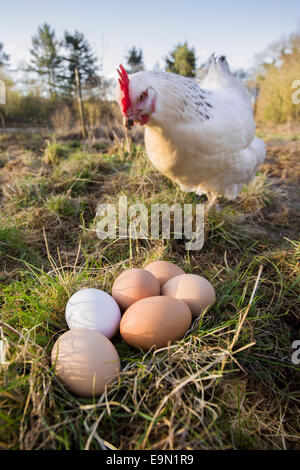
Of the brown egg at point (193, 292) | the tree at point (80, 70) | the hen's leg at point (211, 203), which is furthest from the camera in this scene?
the tree at point (80, 70)

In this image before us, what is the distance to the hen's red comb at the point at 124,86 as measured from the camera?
1.32 metres

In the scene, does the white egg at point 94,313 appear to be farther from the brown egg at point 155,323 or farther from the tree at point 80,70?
the tree at point 80,70

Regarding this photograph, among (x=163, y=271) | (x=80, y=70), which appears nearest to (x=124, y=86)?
(x=163, y=271)

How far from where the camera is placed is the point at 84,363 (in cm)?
80

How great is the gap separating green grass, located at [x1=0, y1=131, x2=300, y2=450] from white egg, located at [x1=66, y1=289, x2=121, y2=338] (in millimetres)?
84

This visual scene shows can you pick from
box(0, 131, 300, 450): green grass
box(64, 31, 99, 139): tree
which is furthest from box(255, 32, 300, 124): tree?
box(0, 131, 300, 450): green grass

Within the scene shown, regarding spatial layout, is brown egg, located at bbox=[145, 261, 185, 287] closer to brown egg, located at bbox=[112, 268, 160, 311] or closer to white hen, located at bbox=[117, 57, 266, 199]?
brown egg, located at bbox=[112, 268, 160, 311]

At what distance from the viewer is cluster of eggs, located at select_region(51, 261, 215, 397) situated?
0.79 m

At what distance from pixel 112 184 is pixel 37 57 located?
21741 millimetres

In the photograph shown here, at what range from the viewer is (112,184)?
267 centimetres

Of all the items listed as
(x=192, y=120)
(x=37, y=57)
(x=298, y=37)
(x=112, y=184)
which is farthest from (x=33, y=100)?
(x=192, y=120)

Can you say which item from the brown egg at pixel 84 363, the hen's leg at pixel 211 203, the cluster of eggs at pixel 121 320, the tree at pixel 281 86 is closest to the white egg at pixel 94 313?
the cluster of eggs at pixel 121 320

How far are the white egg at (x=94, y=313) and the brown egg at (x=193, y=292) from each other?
0.26 m
